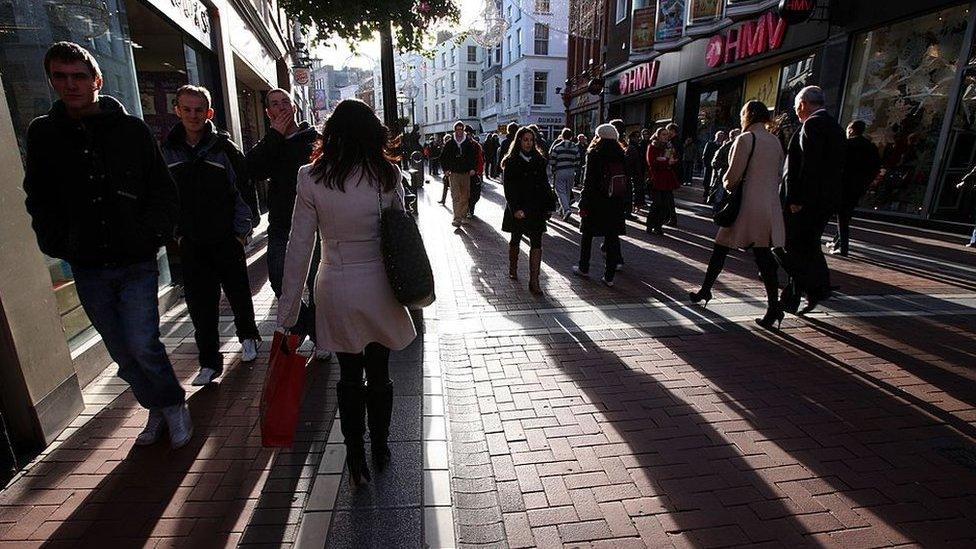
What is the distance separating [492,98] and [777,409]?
4491 centimetres

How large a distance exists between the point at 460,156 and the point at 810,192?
7.03 meters

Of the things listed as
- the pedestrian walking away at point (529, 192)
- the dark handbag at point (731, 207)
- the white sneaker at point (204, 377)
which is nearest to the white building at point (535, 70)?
the pedestrian walking away at point (529, 192)

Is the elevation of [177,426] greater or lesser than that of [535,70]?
lesser

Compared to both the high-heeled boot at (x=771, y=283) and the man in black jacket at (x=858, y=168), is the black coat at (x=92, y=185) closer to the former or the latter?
the high-heeled boot at (x=771, y=283)

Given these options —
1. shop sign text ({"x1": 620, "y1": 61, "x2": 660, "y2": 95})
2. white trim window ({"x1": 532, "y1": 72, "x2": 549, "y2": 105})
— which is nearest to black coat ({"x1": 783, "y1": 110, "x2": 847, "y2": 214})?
shop sign text ({"x1": 620, "y1": 61, "x2": 660, "y2": 95})

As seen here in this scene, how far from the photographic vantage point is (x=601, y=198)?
6.20 meters

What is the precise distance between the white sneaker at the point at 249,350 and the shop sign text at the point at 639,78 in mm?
20082

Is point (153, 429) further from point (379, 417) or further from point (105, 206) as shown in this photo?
point (379, 417)

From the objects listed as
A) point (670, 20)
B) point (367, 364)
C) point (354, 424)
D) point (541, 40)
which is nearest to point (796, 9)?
point (670, 20)

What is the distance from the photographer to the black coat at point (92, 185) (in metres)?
2.57

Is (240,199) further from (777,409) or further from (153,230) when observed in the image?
(777,409)

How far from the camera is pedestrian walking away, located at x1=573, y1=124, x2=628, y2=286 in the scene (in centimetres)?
612

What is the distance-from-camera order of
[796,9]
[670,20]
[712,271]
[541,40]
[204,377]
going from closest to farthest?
[204,377]
[712,271]
[796,9]
[670,20]
[541,40]

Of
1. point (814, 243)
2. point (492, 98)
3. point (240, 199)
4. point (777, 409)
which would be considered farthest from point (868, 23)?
point (492, 98)
